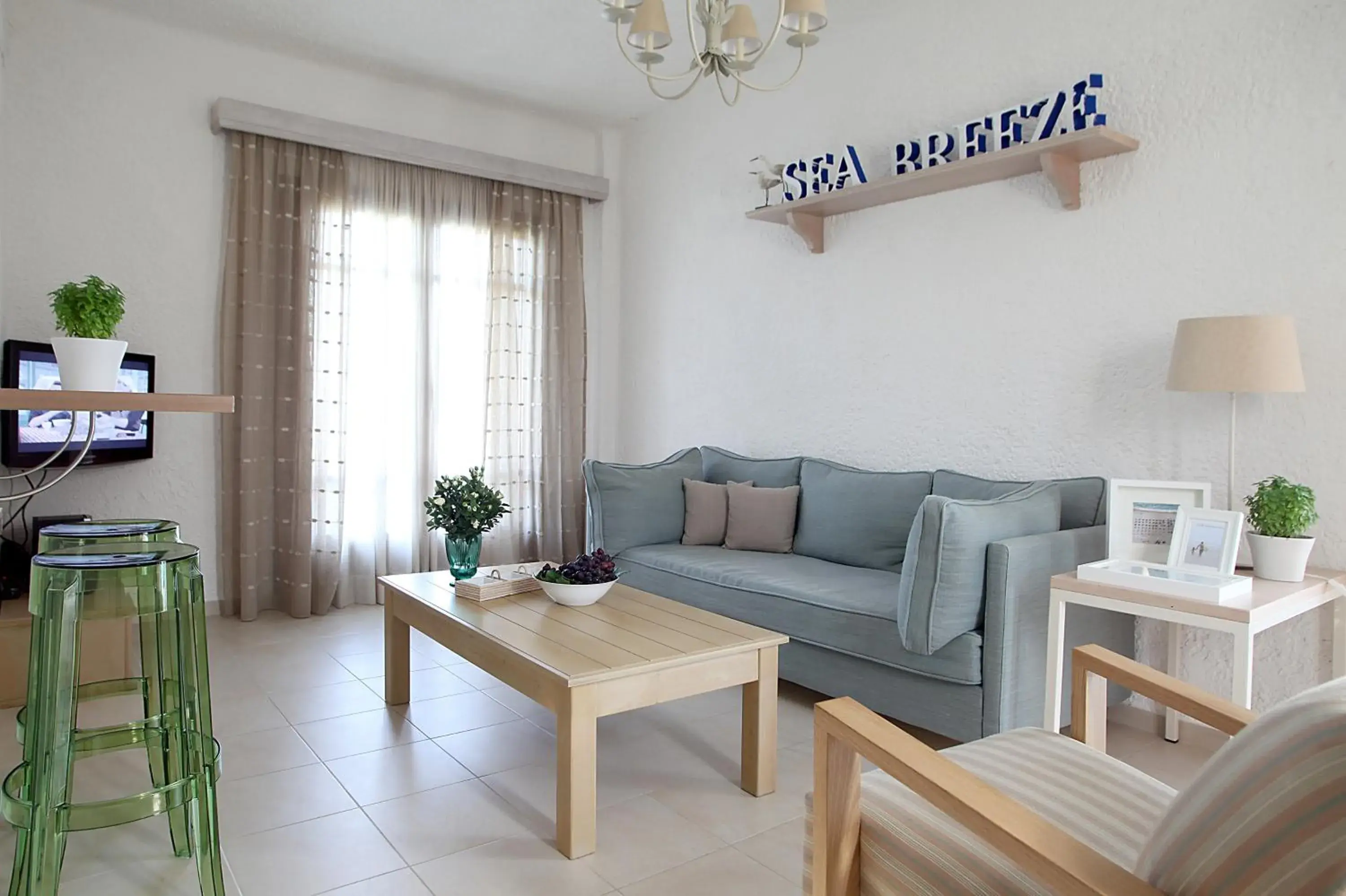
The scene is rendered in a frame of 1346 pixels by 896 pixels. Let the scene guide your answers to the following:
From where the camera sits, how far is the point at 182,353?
4.22 metres

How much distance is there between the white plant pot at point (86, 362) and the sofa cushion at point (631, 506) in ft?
8.63

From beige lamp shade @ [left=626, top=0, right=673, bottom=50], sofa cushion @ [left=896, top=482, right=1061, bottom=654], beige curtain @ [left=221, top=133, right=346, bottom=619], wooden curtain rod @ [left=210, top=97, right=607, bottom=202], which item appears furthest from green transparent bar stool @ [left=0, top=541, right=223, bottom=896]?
wooden curtain rod @ [left=210, top=97, right=607, bottom=202]

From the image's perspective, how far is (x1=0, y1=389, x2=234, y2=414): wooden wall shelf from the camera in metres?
1.40

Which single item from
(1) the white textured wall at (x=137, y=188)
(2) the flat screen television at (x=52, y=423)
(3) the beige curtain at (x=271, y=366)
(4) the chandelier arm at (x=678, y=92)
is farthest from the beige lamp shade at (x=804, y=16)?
(1) the white textured wall at (x=137, y=188)

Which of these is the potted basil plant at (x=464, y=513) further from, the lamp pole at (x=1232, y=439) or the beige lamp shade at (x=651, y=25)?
the lamp pole at (x=1232, y=439)

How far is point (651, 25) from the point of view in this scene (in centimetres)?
234

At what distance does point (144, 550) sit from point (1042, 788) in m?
1.78

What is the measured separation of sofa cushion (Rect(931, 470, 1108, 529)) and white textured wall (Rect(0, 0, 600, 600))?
3.67m

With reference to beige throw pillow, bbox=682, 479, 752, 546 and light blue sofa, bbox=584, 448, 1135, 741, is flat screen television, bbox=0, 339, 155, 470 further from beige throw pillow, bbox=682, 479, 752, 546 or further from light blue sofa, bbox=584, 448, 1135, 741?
beige throw pillow, bbox=682, 479, 752, 546

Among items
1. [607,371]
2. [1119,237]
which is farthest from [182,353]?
[1119,237]

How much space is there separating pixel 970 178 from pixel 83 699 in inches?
133

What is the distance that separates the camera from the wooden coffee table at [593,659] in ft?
6.72

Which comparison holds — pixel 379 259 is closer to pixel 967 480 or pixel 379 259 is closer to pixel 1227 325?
pixel 967 480

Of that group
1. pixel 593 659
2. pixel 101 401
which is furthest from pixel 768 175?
pixel 101 401
